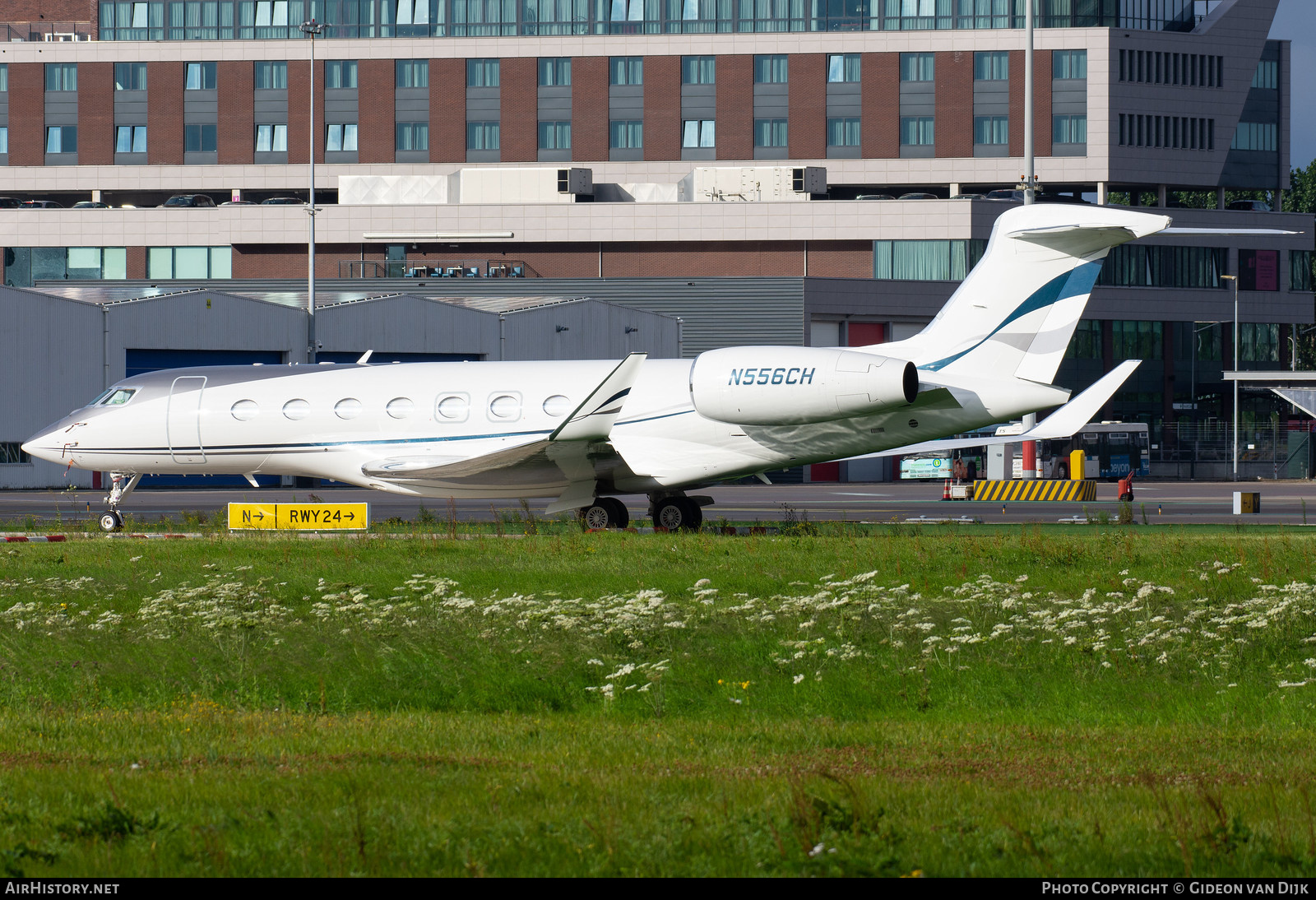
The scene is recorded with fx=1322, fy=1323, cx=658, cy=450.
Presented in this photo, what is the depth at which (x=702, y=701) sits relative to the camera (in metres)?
10.2

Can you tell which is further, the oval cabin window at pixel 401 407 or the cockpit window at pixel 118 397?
the cockpit window at pixel 118 397

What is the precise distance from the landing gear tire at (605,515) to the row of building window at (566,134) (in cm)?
5897

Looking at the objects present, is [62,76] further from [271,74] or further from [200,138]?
[271,74]

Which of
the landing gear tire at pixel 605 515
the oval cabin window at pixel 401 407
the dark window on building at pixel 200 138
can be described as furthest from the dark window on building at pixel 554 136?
the landing gear tire at pixel 605 515

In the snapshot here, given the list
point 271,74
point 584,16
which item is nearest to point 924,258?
point 584,16

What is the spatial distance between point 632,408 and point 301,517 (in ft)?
20.7

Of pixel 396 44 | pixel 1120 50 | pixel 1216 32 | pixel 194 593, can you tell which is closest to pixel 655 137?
pixel 396 44

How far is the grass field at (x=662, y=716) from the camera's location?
19.3 feet

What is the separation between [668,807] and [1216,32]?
86.6m

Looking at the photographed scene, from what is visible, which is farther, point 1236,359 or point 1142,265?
point 1142,265

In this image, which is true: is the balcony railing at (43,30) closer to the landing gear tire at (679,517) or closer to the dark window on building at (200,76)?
the dark window on building at (200,76)

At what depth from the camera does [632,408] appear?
23.1 meters

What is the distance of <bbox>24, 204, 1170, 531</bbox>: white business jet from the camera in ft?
70.4

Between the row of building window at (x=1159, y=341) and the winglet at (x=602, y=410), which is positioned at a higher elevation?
the row of building window at (x=1159, y=341)
